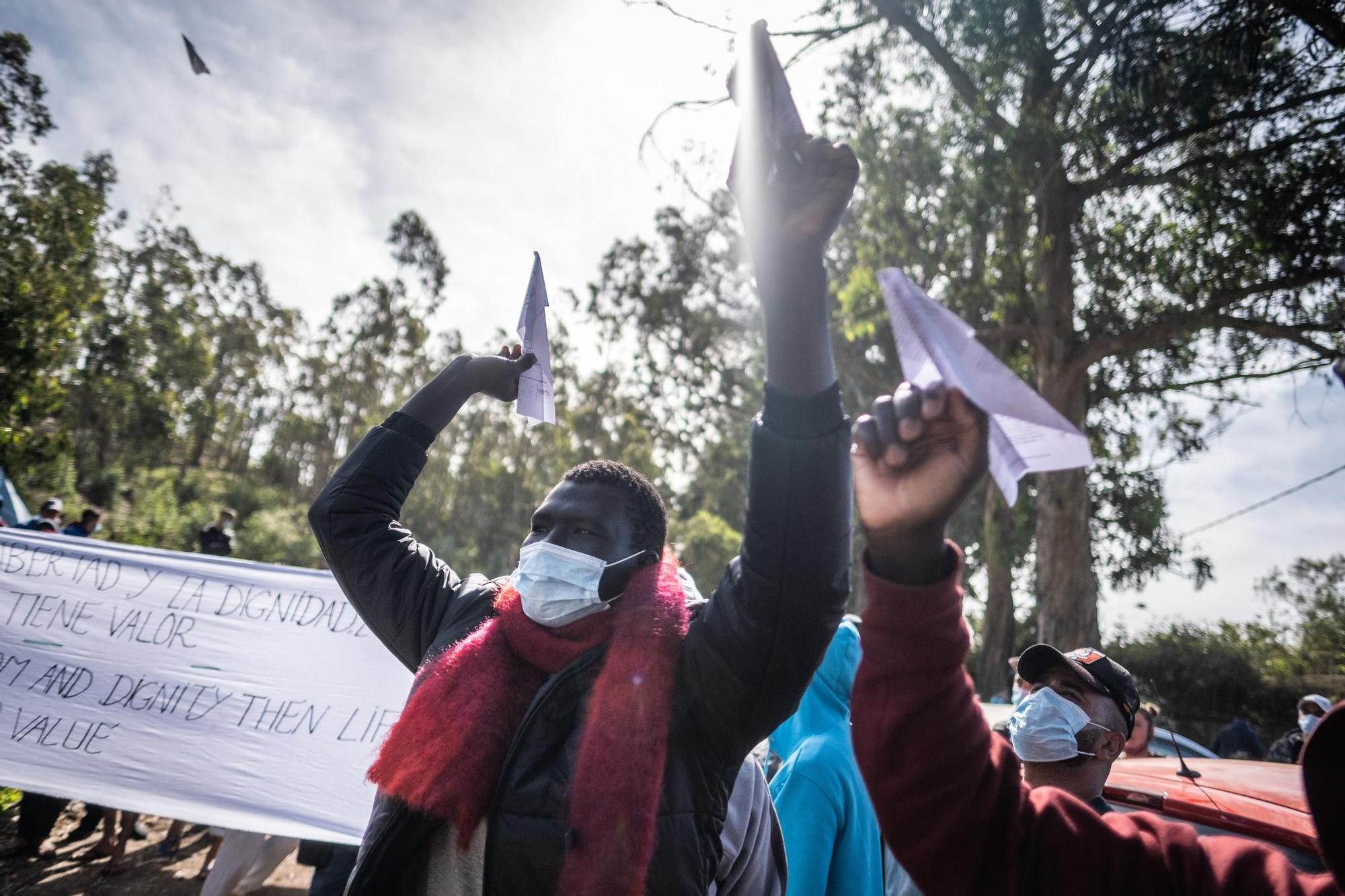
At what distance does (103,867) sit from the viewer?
197 inches

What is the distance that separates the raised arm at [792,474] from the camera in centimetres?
121

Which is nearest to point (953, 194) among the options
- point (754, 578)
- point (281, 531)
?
point (754, 578)

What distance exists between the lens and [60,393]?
1048 cm

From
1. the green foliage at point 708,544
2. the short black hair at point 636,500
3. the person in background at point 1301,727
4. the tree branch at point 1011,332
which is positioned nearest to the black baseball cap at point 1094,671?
the short black hair at point 636,500

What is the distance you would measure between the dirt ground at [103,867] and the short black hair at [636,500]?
3968 millimetres

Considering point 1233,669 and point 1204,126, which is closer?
point 1204,126

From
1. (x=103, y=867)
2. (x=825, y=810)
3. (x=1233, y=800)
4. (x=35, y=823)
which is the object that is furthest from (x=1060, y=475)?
(x=35, y=823)

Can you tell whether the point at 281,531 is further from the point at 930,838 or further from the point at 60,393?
the point at 930,838

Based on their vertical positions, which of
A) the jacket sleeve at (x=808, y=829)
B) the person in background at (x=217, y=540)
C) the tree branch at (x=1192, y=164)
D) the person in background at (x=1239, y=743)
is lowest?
the person in background at (x=1239, y=743)

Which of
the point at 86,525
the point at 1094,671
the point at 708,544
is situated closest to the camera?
the point at 1094,671

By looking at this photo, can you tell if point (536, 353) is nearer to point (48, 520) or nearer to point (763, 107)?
point (763, 107)

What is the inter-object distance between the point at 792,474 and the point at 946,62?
8906 millimetres

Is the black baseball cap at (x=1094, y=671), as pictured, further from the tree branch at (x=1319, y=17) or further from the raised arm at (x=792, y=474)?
the tree branch at (x=1319, y=17)

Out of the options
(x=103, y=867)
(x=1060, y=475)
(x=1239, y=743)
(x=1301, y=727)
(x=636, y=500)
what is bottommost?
(x=103, y=867)
